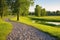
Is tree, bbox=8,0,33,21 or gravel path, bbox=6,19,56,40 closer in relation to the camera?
gravel path, bbox=6,19,56,40

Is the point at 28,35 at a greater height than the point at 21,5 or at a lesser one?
lesser

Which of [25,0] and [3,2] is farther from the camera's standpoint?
[3,2]

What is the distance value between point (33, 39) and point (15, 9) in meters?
39.3

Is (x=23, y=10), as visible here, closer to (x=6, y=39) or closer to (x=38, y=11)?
(x=6, y=39)

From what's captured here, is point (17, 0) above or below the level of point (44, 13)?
above

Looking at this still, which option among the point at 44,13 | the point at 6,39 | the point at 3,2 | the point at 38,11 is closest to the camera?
the point at 6,39

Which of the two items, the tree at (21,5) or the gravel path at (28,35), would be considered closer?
the gravel path at (28,35)

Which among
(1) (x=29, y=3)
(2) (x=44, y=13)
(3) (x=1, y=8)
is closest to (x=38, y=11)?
(2) (x=44, y=13)

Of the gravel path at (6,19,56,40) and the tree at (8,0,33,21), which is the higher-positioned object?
the tree at (8,0,33,21)

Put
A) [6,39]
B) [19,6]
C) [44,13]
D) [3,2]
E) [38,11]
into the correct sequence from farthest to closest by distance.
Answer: [44,13], [38,11], [3,2], [19,6], [6,39]

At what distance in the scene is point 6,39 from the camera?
17.1m

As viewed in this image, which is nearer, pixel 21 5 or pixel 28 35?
pixel 28 35

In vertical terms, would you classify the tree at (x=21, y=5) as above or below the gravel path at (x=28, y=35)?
above

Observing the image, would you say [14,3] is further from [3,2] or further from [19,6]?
[3,2]
